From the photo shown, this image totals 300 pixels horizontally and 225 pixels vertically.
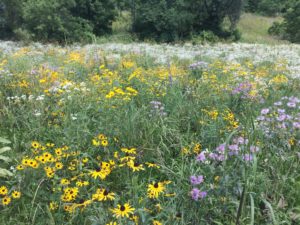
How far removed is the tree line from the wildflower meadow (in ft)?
62.8

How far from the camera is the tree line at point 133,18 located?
865 inches

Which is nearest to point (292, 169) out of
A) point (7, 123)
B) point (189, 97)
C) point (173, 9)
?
point (189, 97)

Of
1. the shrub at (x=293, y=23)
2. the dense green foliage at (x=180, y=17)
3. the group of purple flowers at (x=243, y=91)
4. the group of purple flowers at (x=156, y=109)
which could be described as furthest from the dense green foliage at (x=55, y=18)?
the group of purple flowers at (x=156, y=109)


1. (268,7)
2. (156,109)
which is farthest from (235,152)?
(268,7)

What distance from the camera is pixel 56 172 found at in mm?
2500

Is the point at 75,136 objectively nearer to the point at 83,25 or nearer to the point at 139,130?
the point at 139,130

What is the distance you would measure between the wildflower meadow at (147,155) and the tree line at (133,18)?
1913cm

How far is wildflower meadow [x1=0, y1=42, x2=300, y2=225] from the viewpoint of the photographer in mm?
2070

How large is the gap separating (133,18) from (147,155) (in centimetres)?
2394

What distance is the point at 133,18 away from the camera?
25.3 m

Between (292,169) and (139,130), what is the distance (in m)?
1.35

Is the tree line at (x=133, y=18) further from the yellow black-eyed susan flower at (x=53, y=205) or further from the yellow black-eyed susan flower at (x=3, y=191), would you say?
the yellow black-eyed susan flower at (x=53, y=205)

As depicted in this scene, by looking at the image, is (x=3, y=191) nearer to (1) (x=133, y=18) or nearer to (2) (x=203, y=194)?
(2) (x=203, y=194)

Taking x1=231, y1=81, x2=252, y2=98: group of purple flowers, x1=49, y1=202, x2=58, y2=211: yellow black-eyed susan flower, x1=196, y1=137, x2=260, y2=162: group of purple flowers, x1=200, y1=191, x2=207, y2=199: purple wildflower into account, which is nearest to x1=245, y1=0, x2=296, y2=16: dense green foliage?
x1=231, y1=81, x2=252, y2=98: group of purple flowers
